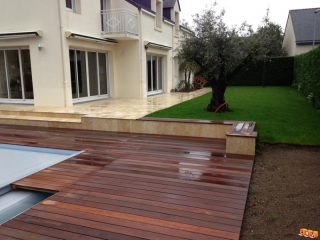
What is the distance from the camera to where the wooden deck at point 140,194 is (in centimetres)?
306

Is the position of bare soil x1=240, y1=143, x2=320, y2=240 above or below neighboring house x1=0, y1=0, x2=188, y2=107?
below

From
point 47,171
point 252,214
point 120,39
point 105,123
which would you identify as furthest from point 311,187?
point 120,39

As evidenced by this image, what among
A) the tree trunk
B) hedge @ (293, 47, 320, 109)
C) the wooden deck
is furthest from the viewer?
hedge @ (293, 47, 320, 109)

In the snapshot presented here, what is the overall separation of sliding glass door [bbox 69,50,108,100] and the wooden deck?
606cm

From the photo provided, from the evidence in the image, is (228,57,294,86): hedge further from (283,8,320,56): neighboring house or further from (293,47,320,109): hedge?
(293,47,320,109): hedge

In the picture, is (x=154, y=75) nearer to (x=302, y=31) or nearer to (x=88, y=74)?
(x=88, y=74)

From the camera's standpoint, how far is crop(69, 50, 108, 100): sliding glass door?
12.1 m

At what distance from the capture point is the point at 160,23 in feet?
55.4

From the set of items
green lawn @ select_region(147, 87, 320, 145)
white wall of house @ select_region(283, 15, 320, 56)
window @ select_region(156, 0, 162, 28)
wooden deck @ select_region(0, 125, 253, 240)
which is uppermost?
window @ select_region(156, 0, 162, 28)

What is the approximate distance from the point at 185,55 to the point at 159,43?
761cm

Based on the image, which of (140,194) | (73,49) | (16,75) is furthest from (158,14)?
(140,194)

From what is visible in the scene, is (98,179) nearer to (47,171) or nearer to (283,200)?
(47,171)

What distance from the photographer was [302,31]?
2562cm

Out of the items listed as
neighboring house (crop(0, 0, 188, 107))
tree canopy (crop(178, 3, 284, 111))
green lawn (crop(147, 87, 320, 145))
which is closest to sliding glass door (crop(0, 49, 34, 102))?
neighboring house (crop(0, 0, 188, 107))
